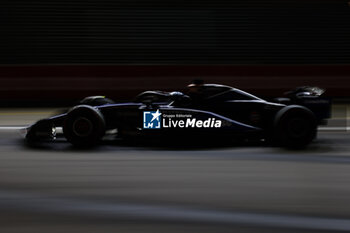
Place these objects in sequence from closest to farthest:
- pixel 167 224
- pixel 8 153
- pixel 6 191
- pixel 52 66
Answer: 1. pixel 167 224
2. pixel 6 191
3. pixel 8 153
4. pixel 52 66

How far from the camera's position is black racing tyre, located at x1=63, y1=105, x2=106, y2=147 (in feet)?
24.7

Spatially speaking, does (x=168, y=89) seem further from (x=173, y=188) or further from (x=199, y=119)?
(x=173, y=188)

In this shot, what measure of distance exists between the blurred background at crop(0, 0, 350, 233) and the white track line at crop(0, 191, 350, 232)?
0.05ft

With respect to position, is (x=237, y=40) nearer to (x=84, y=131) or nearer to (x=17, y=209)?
(x=84, y=131)

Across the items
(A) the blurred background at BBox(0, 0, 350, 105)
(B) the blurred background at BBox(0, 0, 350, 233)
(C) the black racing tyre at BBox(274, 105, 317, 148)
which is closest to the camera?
(B) the blurred background at BBox(0, 0, 350, 233)

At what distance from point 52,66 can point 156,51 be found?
3.48 m

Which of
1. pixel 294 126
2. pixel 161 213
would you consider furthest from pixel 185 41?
pixel 161 213

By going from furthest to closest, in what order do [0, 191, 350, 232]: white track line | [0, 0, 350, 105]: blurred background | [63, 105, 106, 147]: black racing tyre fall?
[0, 0, 350, 105]: blurred background, [63, 105, 106, 147]: black racing tyre, [0, 191, 350, 232]: white track line

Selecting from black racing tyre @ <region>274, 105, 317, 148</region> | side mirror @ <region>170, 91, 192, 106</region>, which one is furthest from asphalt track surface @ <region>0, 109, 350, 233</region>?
side mirror @ <region>170, 91, 192, 106</region>

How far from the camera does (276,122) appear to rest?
7.65 m

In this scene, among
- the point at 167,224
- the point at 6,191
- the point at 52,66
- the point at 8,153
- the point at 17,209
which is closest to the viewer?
the point at 167,224

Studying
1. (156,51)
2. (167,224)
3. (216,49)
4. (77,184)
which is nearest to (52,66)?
(156,51)

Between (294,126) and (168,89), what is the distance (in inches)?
329

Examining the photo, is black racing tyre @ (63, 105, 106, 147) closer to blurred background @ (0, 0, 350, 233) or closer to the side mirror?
blurred background @ (0, 0, 350, 233)
